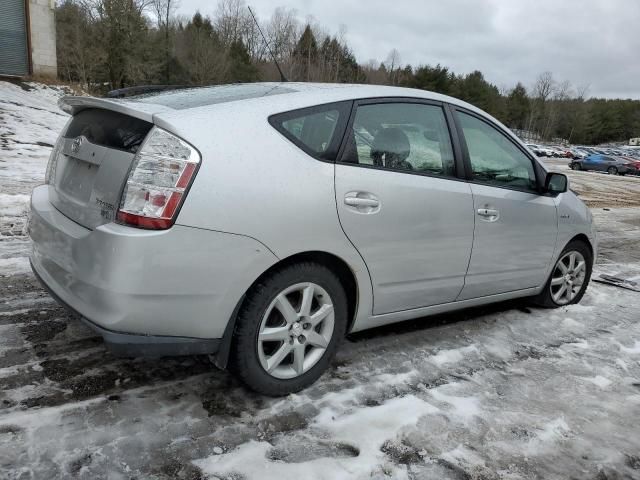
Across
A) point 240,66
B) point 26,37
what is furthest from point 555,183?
point 240,66

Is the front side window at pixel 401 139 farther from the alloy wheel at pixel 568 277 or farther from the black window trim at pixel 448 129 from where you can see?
the alloy wheel at pixel 568 277

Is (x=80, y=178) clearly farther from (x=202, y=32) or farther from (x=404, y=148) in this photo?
(x=202, y=32)

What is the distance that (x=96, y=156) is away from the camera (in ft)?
7.72

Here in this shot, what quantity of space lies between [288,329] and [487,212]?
1.59 meters

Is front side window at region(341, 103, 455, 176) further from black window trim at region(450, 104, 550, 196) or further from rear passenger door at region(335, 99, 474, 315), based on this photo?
black window trim at region(450, 104, 550, 196)

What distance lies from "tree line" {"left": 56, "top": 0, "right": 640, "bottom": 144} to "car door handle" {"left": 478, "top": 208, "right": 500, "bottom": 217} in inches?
81.0

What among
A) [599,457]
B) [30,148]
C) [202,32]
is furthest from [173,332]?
[202,32]

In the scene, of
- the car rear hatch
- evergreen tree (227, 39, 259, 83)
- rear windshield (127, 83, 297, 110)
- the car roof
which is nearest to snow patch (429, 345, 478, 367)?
the car roof

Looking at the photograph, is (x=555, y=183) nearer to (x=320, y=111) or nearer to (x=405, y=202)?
(x=405, y=202)

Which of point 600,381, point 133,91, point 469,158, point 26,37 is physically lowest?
point 600,381

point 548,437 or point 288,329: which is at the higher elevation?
point 288,329

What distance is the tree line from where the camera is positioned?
105ft

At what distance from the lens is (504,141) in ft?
12.0

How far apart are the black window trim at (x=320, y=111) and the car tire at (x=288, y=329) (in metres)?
0.56
